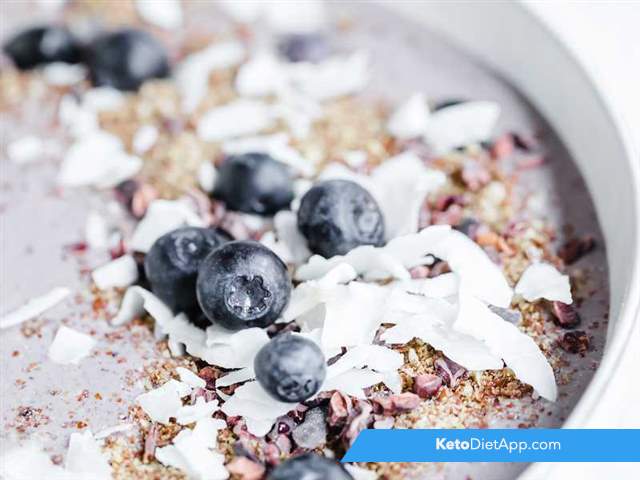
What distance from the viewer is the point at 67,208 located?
1.51 m

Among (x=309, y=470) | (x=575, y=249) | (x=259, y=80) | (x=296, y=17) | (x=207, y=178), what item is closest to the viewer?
(x=309, y=470)

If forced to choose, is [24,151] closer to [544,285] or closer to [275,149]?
[275,149]

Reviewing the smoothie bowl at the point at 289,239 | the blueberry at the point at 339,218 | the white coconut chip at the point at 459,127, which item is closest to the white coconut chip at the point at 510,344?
the smoothie bowl at the point at 289,239

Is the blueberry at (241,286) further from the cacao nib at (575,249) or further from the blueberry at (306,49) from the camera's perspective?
the blueberry at (306,49)

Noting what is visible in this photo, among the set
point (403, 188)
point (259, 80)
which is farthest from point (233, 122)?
point (403, 188)

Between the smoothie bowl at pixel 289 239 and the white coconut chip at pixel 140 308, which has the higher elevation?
the smoothie bowl at pixel 289 239

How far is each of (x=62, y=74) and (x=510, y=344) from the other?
3.43 ft

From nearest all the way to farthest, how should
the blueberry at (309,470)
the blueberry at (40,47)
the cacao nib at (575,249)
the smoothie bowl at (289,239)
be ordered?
the blueberry at (309,470), the smoothie bowl at (289,239), the cacao nib at (575,249), the blueberry at (40,47)

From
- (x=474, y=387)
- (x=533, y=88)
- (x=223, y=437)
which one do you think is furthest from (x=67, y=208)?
(x=533, y=88)

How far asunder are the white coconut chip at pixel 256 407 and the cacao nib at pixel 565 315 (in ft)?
1.25

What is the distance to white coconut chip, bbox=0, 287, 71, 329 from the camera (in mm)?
1312

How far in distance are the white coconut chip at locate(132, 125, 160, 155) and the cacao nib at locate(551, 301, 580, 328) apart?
73 centimetres

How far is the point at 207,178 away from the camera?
1.50 m

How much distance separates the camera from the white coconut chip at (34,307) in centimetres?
131
